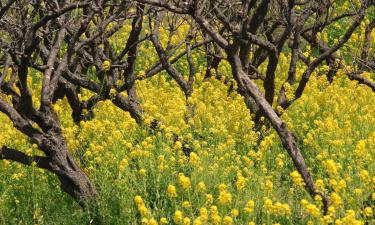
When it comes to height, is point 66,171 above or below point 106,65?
below

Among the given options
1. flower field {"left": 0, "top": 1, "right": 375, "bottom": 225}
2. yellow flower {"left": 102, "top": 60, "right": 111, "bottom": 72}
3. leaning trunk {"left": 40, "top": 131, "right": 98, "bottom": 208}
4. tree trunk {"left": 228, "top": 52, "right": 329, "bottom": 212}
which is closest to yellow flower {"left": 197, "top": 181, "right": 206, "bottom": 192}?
flower field {"left": 0, "top": 1, "right": 375, "bottom": 225}

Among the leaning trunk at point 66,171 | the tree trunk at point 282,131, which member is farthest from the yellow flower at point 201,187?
the leaning trunk at point 66,171

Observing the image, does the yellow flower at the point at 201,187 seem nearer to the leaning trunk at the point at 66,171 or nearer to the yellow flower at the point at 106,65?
the leaning trunk at the point at 66,171

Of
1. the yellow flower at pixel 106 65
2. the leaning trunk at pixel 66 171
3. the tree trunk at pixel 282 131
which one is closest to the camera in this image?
the tree trunk at pixel 282 131

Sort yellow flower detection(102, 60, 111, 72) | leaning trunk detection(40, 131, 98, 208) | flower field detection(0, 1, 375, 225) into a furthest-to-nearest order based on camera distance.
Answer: yellow flower detection(102, 60, 111, 72), leaning trunk detection(40, 131, 98, 208), flower field detection(0, 1, 375, 225)

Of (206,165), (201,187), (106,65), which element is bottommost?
(201,187)

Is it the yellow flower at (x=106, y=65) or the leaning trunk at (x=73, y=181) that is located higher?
the yellow flower at (x=106, y=65)

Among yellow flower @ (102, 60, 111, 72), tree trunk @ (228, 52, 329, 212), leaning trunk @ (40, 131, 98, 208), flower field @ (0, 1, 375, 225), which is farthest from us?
yellow flower @ (102, 60, 111, 72)

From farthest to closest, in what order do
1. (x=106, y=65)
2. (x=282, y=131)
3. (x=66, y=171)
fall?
(x=106, y=65) < (x=66, y=171) < (x=282, y=131)

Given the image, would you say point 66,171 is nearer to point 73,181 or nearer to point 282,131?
point 73,181

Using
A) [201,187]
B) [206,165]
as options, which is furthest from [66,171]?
[201,187]

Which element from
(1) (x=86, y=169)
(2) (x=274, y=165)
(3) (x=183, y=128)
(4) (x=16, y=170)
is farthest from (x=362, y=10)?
(4) (x=16, y=170)

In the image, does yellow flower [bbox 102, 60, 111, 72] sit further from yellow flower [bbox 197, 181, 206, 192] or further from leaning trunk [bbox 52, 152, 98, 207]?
yellow flower [bbox 197, 181, 206, 192]

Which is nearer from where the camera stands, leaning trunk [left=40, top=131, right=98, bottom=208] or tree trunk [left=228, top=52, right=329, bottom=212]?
tree trunk [left=228, top=52, right=329, bottom=212]
